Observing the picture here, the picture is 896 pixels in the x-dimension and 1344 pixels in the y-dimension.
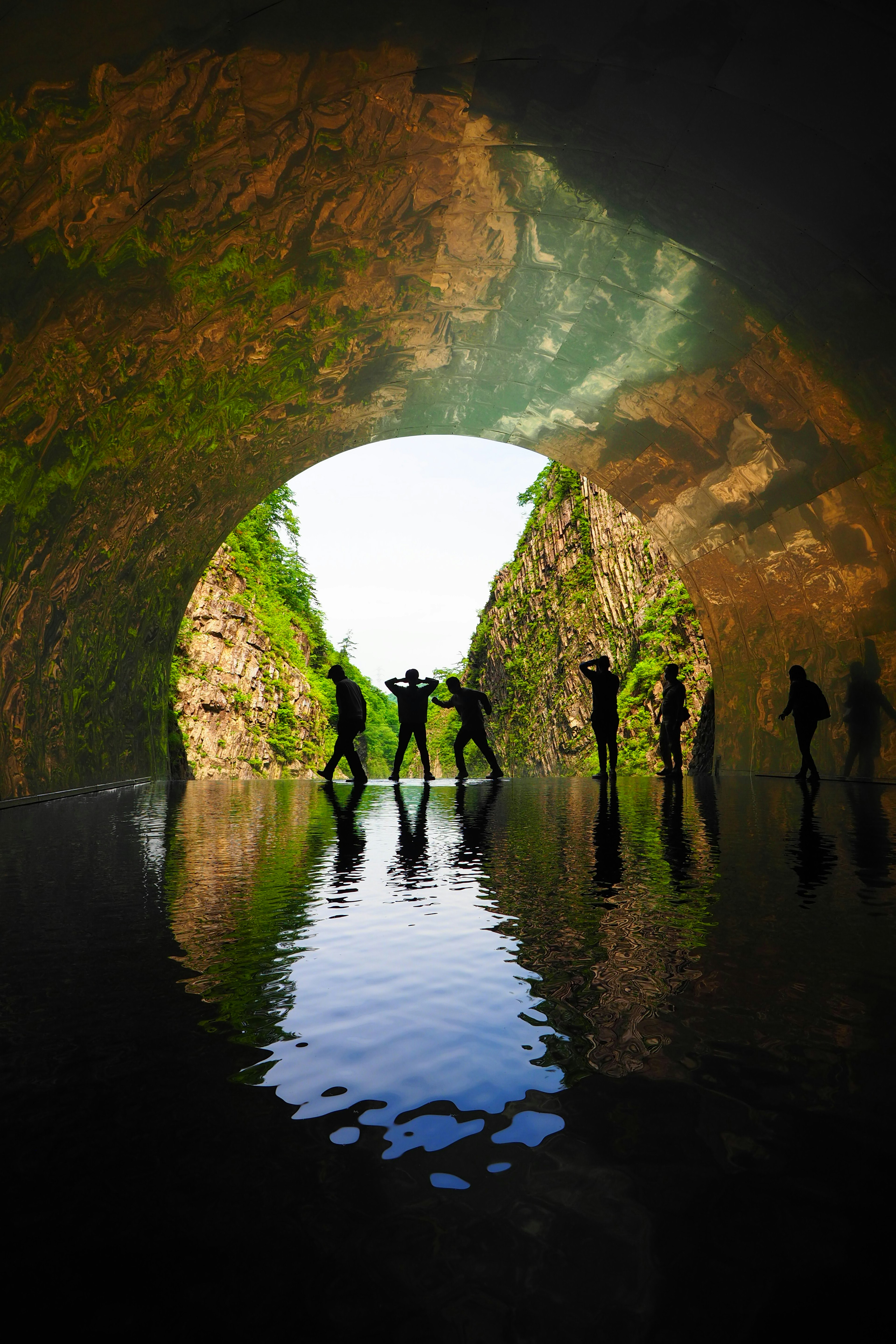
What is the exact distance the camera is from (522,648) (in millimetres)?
38438

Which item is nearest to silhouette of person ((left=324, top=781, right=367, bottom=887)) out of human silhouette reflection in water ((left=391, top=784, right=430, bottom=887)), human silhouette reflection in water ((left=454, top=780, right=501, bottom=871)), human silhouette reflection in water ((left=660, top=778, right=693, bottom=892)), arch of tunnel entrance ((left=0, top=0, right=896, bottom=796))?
human silhouette reflection in water ((left=391, top=784, right=430, bottom=887))

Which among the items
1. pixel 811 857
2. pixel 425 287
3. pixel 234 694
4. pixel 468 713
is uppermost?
pixel 425 287

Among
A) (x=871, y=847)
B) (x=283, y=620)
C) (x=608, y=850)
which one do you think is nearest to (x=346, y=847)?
(x=608, y=850)

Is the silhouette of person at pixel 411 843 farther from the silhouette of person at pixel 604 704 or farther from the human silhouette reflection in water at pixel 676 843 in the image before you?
the silhouette of person at pixel 604 704

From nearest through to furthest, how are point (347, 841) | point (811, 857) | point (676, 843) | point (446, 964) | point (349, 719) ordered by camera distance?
point (446, 964), point (811, 857), point (676, 843), point (347, 841), point (349, 719)

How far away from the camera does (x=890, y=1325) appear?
3.24 feet

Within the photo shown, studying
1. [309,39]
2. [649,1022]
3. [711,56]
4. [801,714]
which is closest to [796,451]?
[801,714]

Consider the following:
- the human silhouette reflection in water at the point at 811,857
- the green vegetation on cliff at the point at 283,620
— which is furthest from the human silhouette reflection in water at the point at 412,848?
the green vegetation on cliff at the point at 283,620

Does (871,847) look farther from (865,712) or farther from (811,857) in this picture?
(865,712)

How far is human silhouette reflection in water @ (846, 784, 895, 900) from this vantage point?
13.0ft

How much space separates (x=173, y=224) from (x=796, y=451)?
804cm

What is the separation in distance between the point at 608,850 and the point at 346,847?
5.38ft

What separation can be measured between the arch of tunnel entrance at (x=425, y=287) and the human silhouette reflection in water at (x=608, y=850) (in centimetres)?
526

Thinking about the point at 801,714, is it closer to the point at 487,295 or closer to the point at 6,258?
the point at 487,295
